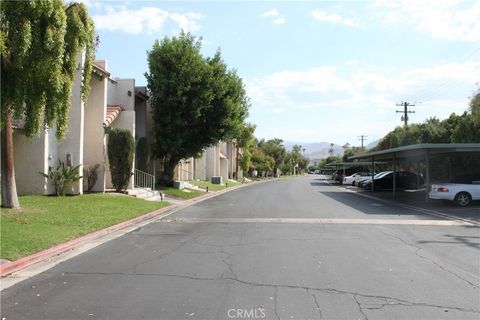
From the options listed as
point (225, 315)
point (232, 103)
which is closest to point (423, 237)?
point (225, 315)

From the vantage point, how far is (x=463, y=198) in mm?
21891

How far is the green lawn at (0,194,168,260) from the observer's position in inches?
407

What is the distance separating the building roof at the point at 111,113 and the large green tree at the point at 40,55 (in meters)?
10.1

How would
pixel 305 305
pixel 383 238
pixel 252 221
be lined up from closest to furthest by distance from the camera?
pixel 305 305 → pixel 383 238 → pixel 252 221

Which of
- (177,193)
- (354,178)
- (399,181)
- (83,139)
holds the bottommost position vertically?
(177,193)

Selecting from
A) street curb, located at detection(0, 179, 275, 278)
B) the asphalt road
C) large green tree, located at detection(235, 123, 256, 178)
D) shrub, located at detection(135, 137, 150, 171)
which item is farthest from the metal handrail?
large green tree, located at detection(235, 123, 256, 178)

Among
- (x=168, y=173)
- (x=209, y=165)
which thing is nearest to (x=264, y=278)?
(x=168, y=173)

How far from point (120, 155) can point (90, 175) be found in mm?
1692

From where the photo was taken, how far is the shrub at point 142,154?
28.6 m

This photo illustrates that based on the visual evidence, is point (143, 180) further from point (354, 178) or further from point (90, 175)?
point (354, 178)

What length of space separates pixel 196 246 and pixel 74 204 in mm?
8323

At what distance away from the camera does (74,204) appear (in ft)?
58.2

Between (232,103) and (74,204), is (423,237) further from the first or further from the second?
(232,103)

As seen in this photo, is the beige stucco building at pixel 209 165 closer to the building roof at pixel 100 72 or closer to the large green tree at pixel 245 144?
the large green tree at pixel 245 144
